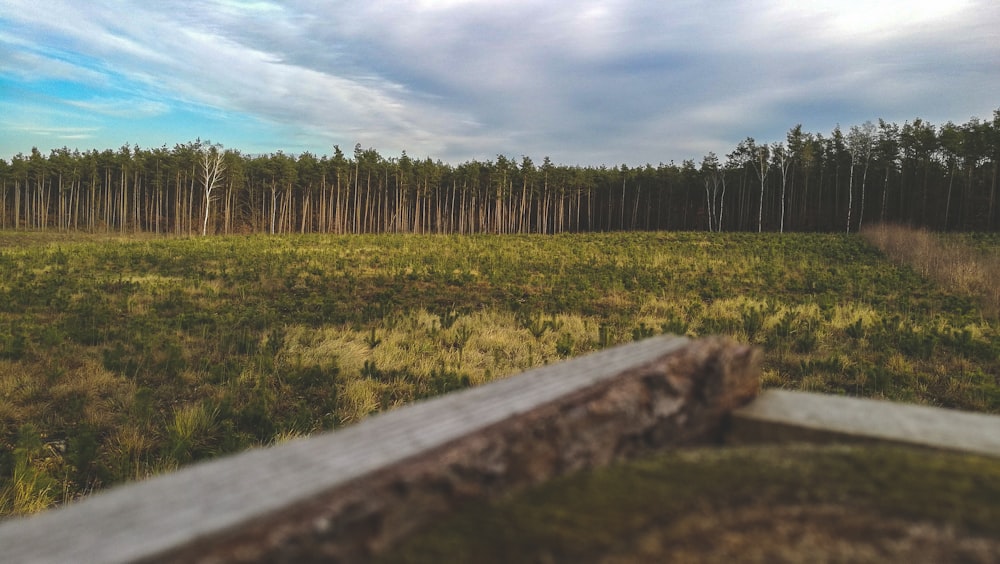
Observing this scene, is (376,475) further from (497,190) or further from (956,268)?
(497,190)

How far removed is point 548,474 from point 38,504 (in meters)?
4.32

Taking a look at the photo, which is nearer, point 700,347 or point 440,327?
point 700,347

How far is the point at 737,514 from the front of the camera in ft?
2.83

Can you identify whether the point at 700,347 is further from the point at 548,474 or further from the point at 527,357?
the point at 527,357

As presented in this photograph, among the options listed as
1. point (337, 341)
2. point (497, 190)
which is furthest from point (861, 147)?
point (337, 341)

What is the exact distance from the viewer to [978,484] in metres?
0.91

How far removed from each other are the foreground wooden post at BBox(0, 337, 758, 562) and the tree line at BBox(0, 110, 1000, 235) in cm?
6275

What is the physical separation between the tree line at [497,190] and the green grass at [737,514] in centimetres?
6301

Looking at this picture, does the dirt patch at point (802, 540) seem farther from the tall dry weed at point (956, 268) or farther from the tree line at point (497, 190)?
the tree line at point (497, 190)

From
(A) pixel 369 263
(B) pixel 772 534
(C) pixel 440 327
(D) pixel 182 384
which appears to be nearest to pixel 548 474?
(B) pixel 772 534

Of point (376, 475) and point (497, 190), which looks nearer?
point (376, 475)

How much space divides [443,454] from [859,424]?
1041 mm

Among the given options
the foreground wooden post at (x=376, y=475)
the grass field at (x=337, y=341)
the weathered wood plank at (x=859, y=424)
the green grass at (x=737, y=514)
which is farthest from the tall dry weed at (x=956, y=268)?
the foreground wooden post at (x=376, y=475)

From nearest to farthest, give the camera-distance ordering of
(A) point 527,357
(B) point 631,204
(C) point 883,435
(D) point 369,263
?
(C) point 883,435, (A) point 527,357, (D) point 369,263, (B) point 631,204
